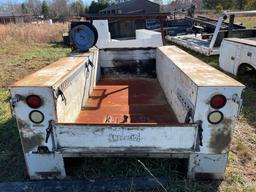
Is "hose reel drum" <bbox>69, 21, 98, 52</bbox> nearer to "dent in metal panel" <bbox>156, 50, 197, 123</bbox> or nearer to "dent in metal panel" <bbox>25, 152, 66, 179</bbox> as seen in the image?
"dent in metal panel" <bbox>156, 50, 197, 123</bbox>

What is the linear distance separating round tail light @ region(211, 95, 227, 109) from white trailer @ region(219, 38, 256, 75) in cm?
336

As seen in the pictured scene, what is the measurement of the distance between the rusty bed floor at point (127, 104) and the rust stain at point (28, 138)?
769 mm

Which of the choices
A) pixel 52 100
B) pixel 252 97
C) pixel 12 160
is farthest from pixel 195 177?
pixel 252 97

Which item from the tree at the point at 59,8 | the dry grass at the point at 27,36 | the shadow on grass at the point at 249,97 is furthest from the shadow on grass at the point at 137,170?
the tree at the point at 59,8

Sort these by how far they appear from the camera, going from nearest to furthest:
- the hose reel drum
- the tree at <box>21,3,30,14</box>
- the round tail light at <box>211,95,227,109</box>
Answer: the round tail light at <box>211,95,227,109</box> → the hose reel drum → the tree at <box>21,3,30,14</box>

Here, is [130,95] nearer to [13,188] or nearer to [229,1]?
[13,188]

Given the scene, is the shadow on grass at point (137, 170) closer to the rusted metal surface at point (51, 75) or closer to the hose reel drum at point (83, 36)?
the rusted metal surface at point (51, 75)

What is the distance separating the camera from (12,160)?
314cm

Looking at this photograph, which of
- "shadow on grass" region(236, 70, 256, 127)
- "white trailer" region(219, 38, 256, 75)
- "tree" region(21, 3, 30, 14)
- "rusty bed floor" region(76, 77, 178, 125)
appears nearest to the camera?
"rusty bed floor" region(76, 77, 178, 125)

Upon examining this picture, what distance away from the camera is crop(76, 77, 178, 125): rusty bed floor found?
3201 mm

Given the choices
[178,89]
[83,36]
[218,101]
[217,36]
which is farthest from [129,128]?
[217,36]

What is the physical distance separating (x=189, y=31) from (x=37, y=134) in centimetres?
1418

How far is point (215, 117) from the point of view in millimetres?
2273

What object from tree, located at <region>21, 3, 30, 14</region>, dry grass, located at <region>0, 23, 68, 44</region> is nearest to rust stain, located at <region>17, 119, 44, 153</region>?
dry grass, located at <region>0, 23, 68, 44</region>
